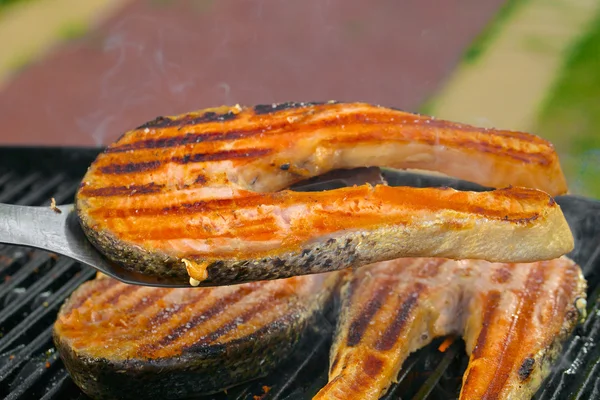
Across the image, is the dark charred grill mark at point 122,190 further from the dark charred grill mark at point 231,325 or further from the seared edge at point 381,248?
the dark charred grill mark at point 231,325

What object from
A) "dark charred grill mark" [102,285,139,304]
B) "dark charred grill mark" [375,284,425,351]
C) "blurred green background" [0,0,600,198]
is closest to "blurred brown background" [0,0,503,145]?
"blurred green background" [0,0,600,198]

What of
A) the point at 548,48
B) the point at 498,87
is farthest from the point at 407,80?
the point at 548,48

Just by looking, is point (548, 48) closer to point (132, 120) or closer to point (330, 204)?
point (132, 120)

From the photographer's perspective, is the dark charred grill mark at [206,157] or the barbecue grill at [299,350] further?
the barbecue grill at [299,350]

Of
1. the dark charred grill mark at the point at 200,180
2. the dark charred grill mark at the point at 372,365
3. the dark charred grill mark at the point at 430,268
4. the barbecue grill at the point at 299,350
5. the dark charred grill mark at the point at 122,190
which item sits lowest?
the barbecue grill at the point at 299,350

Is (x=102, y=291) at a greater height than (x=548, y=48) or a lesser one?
lesser

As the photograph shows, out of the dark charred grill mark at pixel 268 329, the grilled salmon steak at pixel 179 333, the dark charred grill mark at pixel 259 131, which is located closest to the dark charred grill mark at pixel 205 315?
the grilled salmon steak at pixel 179 333
